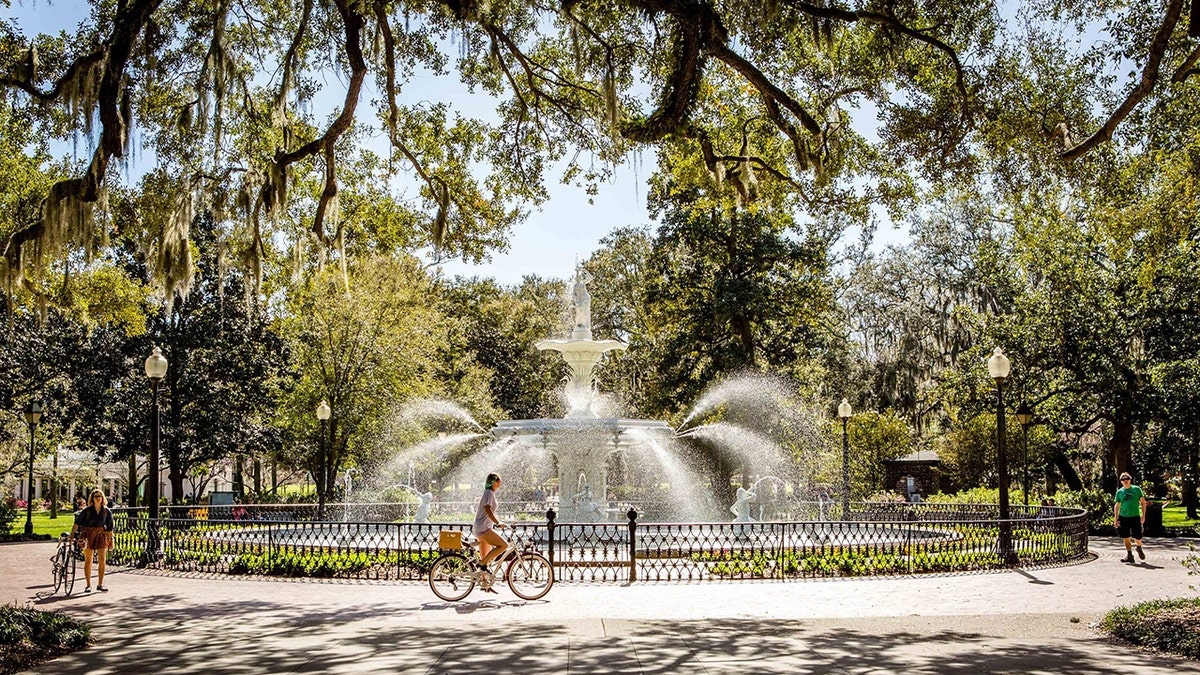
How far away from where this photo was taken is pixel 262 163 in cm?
1747

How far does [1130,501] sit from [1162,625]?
9.51 m

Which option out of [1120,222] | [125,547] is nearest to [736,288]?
[1120,222]

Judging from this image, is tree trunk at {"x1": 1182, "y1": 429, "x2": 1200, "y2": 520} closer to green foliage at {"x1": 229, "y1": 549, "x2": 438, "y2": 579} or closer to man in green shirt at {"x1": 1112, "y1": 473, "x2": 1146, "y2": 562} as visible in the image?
man in green shirt at {"x1": 1112, "y1": 473, "x2": 1146, "y2": 562}

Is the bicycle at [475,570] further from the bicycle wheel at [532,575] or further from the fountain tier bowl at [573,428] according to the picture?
the fountain tier bowl at [573,428]

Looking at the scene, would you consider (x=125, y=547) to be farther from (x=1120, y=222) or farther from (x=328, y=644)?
(x=1120, y=222)

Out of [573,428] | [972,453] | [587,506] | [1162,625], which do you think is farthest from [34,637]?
[972,453]

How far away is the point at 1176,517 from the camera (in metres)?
37.6

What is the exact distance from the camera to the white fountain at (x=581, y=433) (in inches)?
816

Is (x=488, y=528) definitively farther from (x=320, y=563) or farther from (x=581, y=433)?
(x=581, y=433)

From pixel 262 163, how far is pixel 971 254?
39.4 meters

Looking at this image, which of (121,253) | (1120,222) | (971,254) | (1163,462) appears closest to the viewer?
(1120,222)

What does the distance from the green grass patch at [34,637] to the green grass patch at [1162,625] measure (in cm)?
1007

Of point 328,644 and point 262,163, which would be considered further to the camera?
point 262,163

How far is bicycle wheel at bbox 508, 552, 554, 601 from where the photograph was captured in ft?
41.9
